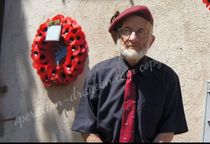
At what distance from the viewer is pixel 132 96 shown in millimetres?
2830

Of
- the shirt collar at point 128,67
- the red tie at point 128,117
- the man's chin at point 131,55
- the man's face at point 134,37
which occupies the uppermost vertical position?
the man's face at point 134,37

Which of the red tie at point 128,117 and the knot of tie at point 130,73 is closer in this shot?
the red tie at point 128,117

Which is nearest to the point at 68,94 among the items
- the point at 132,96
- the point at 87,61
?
the point at 87,61

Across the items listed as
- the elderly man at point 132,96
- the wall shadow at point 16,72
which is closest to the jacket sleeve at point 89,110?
the elderly man at point 132,96

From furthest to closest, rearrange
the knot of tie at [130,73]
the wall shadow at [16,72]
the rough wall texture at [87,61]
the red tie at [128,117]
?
the wall shadow at [16,72], the rough wall texture at [87,61], the knot of tie at [130,73], the red tie at [128,117]

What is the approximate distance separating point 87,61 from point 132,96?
146cm

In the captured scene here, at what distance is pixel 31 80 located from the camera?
4656 millimetres

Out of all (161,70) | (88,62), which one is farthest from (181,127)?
(88,62)

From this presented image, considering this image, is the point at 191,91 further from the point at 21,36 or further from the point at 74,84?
Result: the point at 21,36

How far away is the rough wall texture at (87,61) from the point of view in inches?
143

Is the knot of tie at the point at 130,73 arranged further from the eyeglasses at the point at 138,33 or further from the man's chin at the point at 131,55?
the eyeglasses at the point at 138,33

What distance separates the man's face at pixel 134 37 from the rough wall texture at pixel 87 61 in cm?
86

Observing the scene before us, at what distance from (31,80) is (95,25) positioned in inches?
33.2

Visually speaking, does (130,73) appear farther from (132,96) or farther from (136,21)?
A: (136,21)
